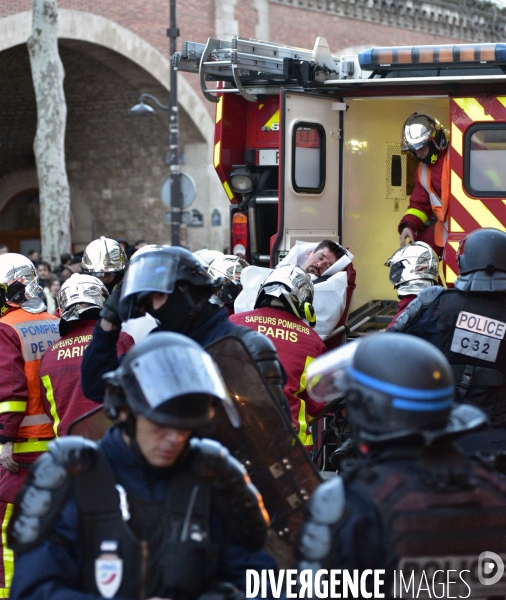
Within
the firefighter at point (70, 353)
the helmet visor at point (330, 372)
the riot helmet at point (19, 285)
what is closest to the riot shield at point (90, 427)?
the helmet visor at point (330, 372)

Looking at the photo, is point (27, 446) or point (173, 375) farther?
point (27, 446)

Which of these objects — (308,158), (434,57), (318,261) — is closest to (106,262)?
(318,261)

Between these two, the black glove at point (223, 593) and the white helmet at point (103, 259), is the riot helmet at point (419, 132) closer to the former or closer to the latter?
the white helmet at point (103, 259)

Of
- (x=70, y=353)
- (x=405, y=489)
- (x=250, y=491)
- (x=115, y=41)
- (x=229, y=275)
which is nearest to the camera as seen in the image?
(x=405, y=489)

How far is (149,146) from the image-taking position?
27703 millimetres

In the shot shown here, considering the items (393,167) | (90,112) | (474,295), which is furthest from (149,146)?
(474,295)

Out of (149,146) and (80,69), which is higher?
(80,69)

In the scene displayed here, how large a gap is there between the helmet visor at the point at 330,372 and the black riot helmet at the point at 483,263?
5.83ft

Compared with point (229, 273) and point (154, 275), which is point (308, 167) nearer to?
point (229, 273)

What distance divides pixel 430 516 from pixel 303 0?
28093mm

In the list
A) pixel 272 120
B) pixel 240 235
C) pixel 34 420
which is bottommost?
pixel 34 420

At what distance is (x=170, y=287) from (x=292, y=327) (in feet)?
5.53

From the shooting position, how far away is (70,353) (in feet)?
16.4

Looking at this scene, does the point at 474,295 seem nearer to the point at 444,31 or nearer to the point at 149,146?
the point at 149,146
